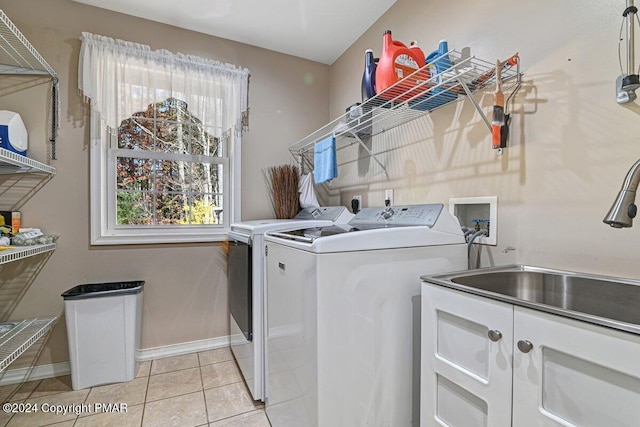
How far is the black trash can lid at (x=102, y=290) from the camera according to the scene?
191cm

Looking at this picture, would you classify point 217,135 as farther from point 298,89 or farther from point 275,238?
point 275,238

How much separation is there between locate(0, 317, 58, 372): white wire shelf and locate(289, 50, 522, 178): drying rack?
7.58 feet

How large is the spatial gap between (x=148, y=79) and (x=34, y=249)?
4.57ft

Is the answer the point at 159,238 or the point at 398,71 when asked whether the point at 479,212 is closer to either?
the point at 398,71

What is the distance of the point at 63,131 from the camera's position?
211cm

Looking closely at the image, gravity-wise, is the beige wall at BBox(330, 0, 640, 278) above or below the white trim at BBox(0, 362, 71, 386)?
above

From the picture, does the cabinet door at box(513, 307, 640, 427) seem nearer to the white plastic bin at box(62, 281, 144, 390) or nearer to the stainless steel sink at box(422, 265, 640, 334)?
the stainless steel sink at box(422, 265, 640, 334)

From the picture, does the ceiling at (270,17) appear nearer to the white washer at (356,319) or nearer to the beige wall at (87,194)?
the beige wall at (87,194)

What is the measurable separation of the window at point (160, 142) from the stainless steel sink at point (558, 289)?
6.55 ft

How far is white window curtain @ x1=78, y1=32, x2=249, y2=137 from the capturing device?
2.12 m

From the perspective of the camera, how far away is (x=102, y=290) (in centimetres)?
205

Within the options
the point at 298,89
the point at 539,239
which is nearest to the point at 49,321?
the point at 298,89

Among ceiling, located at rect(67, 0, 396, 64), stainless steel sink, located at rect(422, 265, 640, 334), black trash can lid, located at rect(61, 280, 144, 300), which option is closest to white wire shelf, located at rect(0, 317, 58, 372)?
black trash can lid, located at rect(61, 280, 144, 300)

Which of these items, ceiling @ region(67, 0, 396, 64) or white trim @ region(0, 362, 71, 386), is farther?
ceiling @ region(67, 0, 396, 64)
